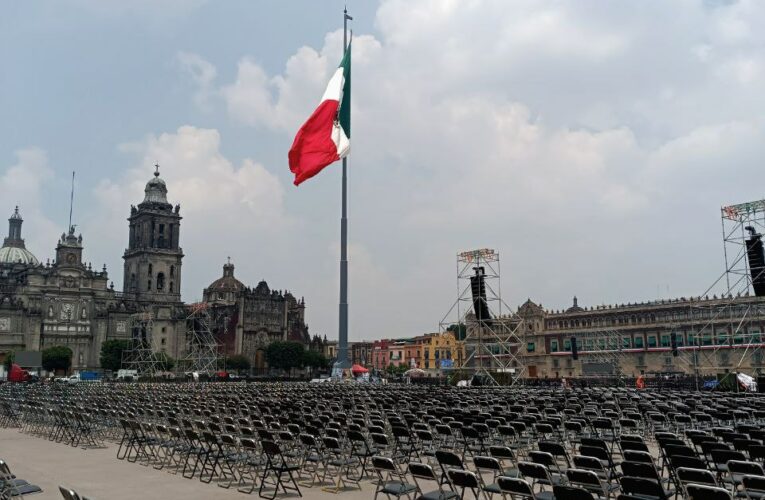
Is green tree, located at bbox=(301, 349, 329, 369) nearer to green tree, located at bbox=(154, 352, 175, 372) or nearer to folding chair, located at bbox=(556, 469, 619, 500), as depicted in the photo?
green tree, located at bbox=(154, 352, 175, 372)

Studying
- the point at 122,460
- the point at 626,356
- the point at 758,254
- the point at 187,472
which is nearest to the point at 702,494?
the point at 187,472

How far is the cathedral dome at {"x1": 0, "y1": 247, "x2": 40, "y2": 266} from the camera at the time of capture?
368 ft

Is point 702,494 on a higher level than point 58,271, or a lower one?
lower

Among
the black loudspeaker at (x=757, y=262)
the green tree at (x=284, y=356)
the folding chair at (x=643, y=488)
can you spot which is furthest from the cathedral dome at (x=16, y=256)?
the folding chair at (x=643, y=488)

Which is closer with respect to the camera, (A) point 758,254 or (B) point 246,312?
(A) point 758,254

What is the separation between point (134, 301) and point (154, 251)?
9554 mm

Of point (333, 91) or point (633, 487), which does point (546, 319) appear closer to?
point (333, 91)

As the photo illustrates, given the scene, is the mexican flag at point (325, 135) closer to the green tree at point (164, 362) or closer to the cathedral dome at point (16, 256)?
the green tree at point (164, 362)

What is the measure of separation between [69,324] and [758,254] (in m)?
87.2

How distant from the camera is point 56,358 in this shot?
265 ft

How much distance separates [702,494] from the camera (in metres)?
5.62

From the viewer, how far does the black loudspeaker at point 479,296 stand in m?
39.6

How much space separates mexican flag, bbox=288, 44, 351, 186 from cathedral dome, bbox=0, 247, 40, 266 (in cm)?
10476

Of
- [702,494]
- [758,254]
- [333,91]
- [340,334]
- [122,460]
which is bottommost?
[122,460]
